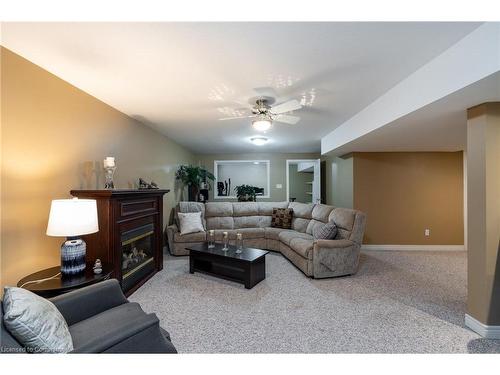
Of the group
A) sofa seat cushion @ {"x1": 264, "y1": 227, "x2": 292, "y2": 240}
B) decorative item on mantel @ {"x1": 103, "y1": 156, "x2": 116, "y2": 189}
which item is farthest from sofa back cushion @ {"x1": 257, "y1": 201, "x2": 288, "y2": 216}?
decorative item on mantel @ {"x1": 103, "y1": 156, "x2": 116, "y2": 189}

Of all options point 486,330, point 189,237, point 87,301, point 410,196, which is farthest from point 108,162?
point 410,196

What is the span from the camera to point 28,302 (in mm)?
1122

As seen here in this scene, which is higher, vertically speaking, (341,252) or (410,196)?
(410,196)

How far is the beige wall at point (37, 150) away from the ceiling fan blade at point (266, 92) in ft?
6.48

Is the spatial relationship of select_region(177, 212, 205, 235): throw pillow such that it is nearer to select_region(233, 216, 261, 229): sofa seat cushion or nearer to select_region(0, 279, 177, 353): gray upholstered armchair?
select_region(233, 216, 261, 229): sofa seat cushion

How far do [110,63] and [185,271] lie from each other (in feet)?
9.53

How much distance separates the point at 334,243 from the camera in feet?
10.8

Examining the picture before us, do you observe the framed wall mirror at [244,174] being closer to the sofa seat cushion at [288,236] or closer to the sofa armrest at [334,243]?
the sofa seat cushion at [288,236]

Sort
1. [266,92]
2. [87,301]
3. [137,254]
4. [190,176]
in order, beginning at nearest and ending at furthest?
1. [87,301]
2. [266,92]
3. [137,254]
4. [190,176]

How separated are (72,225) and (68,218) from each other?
0.21 feet

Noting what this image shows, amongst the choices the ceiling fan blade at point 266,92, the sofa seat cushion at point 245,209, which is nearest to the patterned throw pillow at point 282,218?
the sofa seat cushion at point 245,209

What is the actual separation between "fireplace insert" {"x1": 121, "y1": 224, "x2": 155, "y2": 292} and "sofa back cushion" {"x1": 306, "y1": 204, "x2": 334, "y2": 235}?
280cm

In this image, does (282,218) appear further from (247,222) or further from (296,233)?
(247,222)
